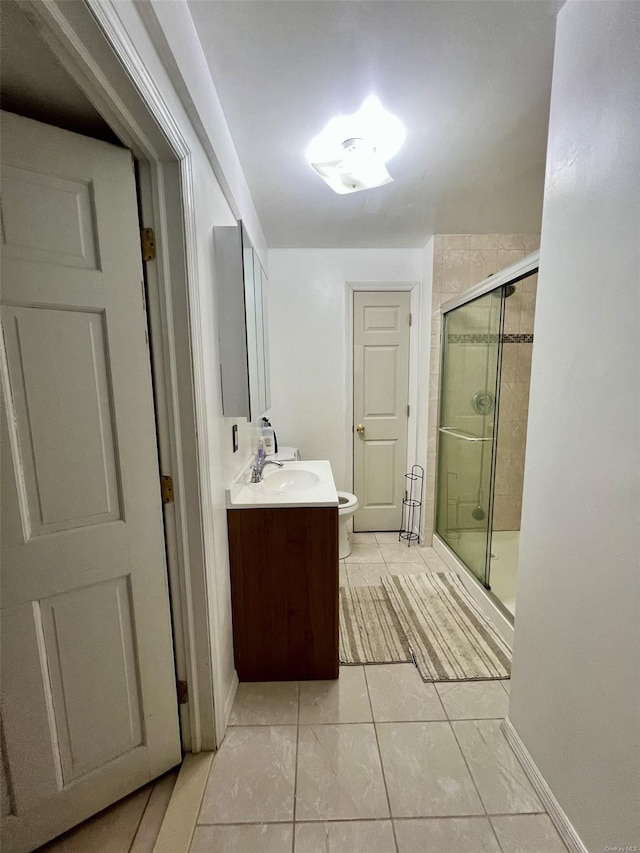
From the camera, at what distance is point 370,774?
3.69 ft

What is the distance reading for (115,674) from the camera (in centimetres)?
101

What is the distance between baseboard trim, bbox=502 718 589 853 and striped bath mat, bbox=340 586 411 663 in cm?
49

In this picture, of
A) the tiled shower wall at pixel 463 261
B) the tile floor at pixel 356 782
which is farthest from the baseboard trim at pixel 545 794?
the tiled shower wall at pixel 463 261

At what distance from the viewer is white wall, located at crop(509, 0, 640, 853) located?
2.49 feet

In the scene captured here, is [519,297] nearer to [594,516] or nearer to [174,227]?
[594,516]

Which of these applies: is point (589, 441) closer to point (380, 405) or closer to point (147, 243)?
point (147, 243)

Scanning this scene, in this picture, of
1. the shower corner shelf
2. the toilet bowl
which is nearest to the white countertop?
the toilet bowl

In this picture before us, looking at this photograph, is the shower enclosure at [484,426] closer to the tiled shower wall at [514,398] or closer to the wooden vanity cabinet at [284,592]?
the tiled shower wall at [514,398]

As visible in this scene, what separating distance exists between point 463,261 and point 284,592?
8.27ft

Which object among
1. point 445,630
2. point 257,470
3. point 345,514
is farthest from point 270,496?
point 445,630

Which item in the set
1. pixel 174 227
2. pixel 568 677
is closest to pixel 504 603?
pixel 568 677

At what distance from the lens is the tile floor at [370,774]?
96cm

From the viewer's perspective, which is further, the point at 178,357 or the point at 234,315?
the point at 234,315

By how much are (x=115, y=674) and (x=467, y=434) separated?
86.7 inches
